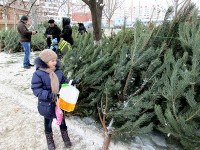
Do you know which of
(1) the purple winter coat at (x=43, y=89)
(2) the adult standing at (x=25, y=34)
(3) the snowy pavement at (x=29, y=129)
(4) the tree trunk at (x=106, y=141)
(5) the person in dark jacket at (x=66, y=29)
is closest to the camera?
(1) the purple winter coat at (x=43, y=89)

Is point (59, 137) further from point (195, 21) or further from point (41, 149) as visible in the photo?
point (195, 21)

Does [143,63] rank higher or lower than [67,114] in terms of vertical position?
higher

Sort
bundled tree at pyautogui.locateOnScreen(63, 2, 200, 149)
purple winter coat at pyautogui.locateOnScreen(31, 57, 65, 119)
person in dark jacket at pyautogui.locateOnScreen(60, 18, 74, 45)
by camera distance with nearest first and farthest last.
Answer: bundled tree at pyautogui.locateOnScreen(63, 2, 200, 149)
purple winter coat at pyautogui.locateOnScreen(31, 57, 65, 119)
person in dark jacket at pyautogui.locateOnScreen(60, 18, 74, 45)

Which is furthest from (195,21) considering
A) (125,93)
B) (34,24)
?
(34,24)

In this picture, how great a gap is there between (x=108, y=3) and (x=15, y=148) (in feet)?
79.3

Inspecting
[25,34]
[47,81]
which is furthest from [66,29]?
[47,81]

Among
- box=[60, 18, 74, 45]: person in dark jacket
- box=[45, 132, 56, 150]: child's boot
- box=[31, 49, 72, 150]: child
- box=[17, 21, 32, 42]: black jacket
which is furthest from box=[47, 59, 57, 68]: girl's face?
box=[17, 21, 32, 42]: black jacket

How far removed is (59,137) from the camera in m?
2.49

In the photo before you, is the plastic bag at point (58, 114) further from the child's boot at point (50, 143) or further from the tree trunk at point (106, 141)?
the tree trunk at point (106, 141)

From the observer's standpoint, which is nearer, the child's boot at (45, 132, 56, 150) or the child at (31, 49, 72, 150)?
the child at (31, 49, 72, 150)

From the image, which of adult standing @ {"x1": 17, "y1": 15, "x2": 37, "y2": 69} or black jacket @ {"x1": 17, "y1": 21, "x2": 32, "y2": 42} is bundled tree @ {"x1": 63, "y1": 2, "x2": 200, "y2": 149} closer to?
adult standing @ {"x1": 17, "y1": 15, "x2": 37, "y2": 69}

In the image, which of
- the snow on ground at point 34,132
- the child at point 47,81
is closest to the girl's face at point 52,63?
the child at point 47,81

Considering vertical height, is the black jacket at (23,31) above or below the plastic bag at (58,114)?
above

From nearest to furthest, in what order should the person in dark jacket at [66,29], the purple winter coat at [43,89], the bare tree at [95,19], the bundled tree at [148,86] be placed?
the bundled tree at [148,86] < the purple winter coat at [43,89] < the bare tree at [95,19] < the person in dark jacket at [66,29]
